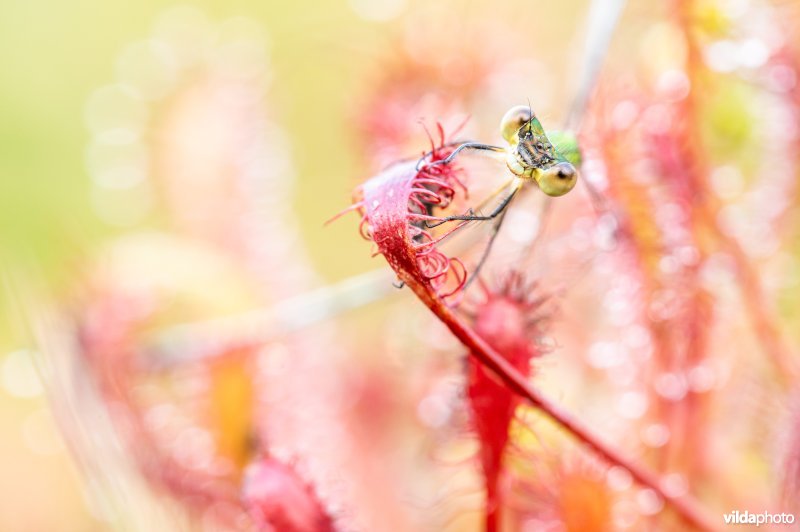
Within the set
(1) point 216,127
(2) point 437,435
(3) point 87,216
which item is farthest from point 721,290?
(3) point 87,216

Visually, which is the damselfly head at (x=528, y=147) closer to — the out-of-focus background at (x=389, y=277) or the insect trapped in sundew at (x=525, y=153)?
the insect trapped in sundew at (x=525, y=153)

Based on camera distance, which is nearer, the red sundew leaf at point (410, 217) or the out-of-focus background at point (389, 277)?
the red sundew leaf at point (410, 217)

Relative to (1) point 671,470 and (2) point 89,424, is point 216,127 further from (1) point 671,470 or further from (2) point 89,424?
(1) point 671,470

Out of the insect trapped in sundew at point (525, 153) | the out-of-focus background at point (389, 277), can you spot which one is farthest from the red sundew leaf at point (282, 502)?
the insect trapped in sundew at point (525, 153)

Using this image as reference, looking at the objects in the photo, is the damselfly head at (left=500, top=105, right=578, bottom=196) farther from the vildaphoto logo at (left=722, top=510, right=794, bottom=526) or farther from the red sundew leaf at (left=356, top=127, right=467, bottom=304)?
the vildaphoto logo at (left=722, top=510, right=794, bottom=526)

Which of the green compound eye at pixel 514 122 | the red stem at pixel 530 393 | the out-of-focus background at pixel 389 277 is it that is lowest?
the red stem at pixel 530 393

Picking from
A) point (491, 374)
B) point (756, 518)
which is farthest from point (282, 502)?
point (756, 518)
